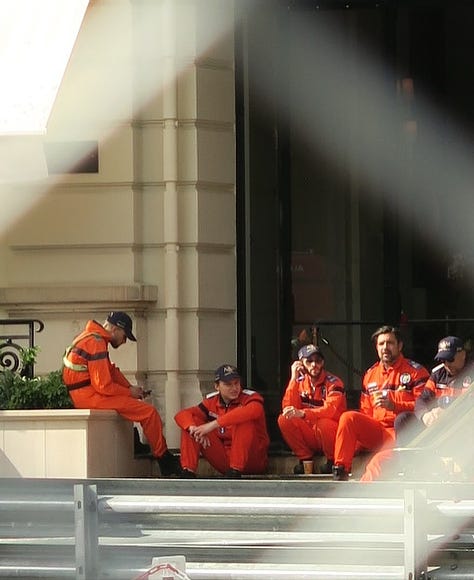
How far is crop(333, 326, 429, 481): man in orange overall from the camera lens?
13.4 meters

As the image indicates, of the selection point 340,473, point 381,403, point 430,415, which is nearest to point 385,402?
point 381,403

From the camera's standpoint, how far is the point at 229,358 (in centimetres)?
1556

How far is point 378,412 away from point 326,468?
2.10 ft

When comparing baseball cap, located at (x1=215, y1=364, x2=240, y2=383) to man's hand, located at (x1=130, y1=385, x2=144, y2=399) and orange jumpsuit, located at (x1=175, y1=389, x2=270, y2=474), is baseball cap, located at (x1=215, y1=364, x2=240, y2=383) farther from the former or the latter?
man's hand, located at (x1=130, y1=385, x2=144, y2=399)

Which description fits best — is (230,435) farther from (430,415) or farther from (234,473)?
(430,415)

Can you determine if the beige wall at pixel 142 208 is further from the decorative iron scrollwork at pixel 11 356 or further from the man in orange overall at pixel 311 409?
the man in orange overall at pixel 311 409

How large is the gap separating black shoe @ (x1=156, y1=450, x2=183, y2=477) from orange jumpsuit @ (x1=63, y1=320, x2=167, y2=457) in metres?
0.28

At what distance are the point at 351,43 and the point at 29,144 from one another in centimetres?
364

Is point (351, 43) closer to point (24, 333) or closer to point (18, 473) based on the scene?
point (24, 333)

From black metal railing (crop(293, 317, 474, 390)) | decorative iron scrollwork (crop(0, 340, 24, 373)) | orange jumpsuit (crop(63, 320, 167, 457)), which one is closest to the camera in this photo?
orange jumpsuit (crop(63, 320, 167, 457))

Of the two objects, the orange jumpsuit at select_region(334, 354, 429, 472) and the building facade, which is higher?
the building facade

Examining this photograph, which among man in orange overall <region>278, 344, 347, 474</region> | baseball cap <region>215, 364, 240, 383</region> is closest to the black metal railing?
man in orange overall <region>278, 344, 347, 474</region>

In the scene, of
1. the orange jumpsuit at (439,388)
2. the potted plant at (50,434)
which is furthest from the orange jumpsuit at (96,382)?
the orange jumpsuit at (439,388)

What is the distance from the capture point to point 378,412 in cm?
1380
